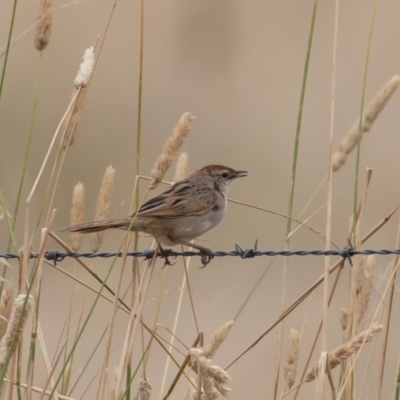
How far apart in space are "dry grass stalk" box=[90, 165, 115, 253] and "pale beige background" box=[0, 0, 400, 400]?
11.7ft

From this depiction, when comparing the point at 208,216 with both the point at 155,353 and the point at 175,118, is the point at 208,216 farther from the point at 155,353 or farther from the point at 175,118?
the point at 175,118

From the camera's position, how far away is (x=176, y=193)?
236 inches

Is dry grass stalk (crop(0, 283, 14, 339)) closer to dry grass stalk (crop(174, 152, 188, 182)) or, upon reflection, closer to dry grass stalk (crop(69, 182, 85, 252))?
dry grass stalk (crop(69, 182, 85, 252))

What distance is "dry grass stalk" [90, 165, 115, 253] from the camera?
4.61 meters

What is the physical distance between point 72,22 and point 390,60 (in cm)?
496

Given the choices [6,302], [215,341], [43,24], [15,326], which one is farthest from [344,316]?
[43,24]

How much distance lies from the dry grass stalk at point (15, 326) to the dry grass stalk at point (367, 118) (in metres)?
1.79

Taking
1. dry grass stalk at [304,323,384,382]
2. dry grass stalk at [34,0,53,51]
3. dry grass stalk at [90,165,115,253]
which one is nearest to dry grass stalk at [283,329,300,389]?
dry grass stalk at [304,323,384,382]

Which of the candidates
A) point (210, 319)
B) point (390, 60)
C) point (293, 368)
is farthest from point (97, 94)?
point (293, 368)

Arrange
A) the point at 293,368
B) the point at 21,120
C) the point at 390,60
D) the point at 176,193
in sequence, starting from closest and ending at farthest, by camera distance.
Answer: the point at 293,368 < the point at 176,193 < the point at 21,120 < the point at 390,60

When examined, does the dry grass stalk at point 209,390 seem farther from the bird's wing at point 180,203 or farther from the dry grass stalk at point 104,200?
the bird's wing at point 180,203

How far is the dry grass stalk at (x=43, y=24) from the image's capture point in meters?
4.48

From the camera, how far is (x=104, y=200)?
184 inches

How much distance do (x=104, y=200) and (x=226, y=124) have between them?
898 centimetres
